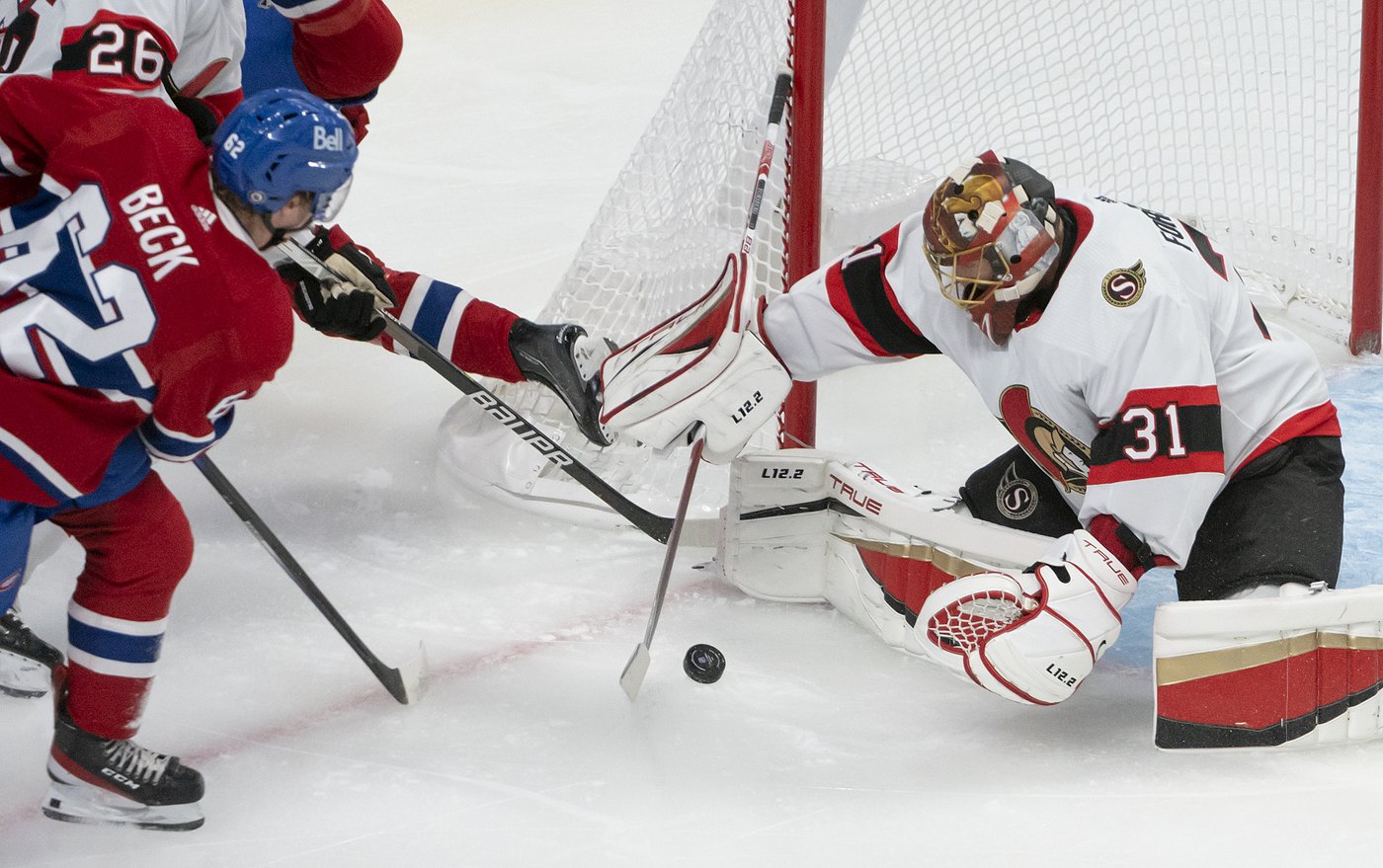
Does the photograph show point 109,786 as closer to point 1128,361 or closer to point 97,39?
point 97,39

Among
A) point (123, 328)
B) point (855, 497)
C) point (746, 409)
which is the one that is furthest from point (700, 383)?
point (123, 328)

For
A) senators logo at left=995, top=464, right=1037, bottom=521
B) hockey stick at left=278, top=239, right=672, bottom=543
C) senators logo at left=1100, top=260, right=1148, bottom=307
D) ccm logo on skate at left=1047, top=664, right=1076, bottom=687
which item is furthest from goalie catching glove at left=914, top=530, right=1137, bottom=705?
hockey stick at left=278, top=239, right=672, bottom=543

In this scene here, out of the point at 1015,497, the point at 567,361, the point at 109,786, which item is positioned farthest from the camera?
the point at 567,361

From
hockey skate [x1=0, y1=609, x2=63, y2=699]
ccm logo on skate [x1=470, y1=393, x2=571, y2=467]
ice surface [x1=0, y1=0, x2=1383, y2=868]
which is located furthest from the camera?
ccm logo on skate [x1=470, y1=393, x2=571, y2=467]

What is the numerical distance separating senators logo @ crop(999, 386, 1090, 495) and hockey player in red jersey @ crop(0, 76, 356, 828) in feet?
3.10

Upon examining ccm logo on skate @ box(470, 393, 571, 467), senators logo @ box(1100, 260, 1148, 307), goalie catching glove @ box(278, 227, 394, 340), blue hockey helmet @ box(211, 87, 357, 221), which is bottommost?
ccm logo on skate @ box(470, 393, 571, 467)

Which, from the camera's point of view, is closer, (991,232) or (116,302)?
Answer: (116,302)

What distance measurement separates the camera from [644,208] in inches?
111

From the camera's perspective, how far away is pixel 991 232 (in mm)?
1819

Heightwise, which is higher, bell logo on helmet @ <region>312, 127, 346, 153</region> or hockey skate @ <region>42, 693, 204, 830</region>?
bell logo on helmet @ <region>312, 127, 346, 153</region>

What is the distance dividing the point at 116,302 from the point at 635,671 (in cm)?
87

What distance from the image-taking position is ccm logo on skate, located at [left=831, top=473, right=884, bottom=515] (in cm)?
221

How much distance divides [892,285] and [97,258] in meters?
1.09

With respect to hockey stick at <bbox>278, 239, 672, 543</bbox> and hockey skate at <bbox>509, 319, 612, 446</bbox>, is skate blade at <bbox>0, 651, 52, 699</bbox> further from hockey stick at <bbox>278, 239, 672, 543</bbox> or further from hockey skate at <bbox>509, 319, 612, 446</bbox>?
hockey skate at <bbox>509, 319, 612, 446</bbox>
